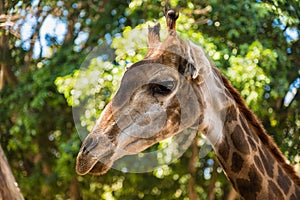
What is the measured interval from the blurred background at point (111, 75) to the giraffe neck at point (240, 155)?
253cm

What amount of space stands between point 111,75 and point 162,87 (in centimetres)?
303

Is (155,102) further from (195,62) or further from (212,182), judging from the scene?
(212,182)

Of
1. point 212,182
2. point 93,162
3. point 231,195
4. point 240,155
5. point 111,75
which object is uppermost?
point 93,162

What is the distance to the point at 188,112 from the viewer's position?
3844 mm

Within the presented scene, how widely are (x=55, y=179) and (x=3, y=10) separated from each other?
2639mm

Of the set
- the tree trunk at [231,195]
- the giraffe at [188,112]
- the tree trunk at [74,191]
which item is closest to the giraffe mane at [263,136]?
the giraffe at [188,112]

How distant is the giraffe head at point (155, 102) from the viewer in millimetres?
3564

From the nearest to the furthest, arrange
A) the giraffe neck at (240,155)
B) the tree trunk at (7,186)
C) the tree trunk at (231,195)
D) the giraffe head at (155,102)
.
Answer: the giraffe head at (155,102)
the giraffe neck at (240,155)
the tree trunk at (7,186)
the tree trunk at (231,195)

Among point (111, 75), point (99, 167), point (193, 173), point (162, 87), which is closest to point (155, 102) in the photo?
point (162, 87)

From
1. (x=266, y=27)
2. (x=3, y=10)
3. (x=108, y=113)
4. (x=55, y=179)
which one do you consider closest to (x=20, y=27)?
(x=3, y=10)

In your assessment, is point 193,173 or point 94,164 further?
point 193,173

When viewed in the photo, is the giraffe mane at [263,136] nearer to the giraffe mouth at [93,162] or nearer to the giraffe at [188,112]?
the giraffe at [188,112]

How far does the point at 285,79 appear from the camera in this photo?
7.58 metres

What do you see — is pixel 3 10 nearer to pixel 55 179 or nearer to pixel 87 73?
pixel 87 73
